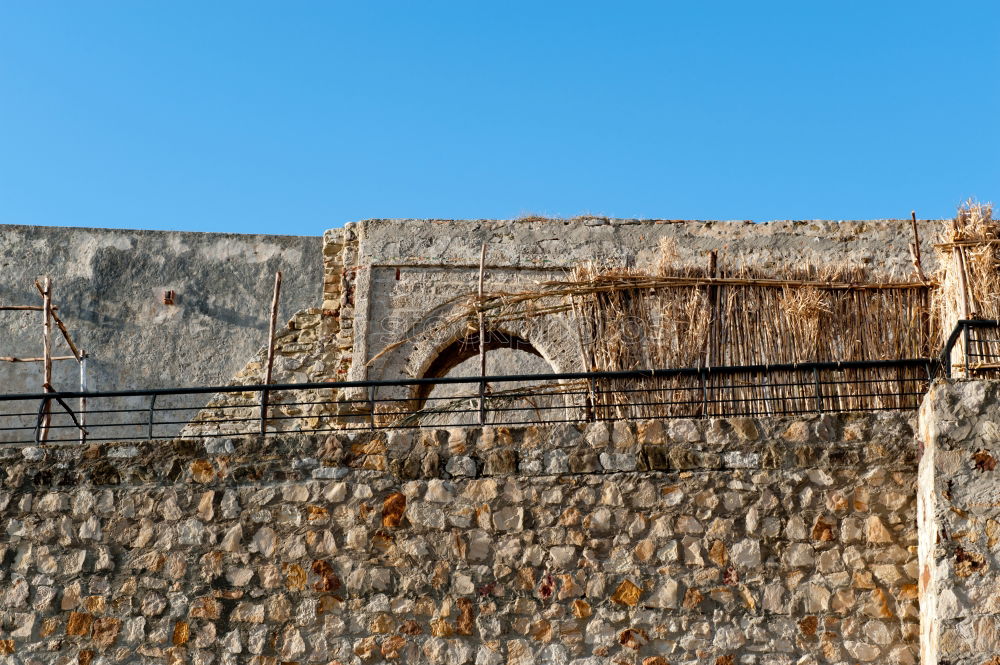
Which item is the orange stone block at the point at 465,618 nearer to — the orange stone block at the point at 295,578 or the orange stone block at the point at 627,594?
the orange stone block at the point at 627,594

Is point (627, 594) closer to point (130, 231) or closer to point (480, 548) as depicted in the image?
point (480, 548)

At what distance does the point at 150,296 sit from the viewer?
1405 cm

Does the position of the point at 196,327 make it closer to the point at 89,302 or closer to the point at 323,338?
the point at 89,302

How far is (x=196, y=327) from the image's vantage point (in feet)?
45.9

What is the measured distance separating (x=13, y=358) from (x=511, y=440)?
7.65 m

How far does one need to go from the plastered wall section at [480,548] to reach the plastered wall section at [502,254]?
371 centimetres

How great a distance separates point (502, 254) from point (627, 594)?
4.92 meters

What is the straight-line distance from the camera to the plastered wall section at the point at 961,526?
252 inches

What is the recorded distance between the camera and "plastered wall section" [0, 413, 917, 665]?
7129 mm

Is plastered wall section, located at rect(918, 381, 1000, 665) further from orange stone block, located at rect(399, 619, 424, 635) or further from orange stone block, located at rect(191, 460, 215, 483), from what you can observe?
orange stone block, located at rect(191, 460, 215, 483)

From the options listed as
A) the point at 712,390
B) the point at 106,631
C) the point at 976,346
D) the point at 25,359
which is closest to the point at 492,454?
the point at 712,390

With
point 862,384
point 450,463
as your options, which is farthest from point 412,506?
point 862,384

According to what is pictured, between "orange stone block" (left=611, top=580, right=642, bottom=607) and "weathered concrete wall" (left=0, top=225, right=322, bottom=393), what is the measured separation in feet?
24.4

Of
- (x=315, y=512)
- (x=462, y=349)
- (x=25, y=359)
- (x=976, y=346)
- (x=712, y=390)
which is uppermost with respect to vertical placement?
(x=25, y=359)
